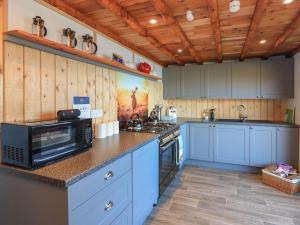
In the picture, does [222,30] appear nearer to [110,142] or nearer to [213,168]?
[110,142]

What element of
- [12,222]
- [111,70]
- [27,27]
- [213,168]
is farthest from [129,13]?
[213,168]

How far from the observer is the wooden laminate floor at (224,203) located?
7.24 feet

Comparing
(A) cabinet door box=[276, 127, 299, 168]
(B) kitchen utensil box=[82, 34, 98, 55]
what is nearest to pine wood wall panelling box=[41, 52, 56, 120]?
(B) kitchen utensil box=[82, 34, 98, 55]

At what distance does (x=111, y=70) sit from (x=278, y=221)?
8.95 feet

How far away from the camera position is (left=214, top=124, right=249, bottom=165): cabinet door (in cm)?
370

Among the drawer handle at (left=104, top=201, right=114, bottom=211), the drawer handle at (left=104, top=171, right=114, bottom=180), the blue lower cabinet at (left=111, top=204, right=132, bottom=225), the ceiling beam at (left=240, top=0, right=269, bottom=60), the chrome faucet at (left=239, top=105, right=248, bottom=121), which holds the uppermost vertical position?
the ceiling beam at (left=240, top=0, right=269, bottom=60)

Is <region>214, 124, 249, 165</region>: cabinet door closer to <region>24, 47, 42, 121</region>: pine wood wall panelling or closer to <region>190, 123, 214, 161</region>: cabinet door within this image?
<region>190, 123, 214, 161</region>: cabinet door

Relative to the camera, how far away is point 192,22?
7.53 feet

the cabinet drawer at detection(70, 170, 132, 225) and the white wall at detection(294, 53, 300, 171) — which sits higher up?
the white wall at detection(294, 53, 300, 171)

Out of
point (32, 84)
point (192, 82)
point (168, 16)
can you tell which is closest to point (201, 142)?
point (192, 82)

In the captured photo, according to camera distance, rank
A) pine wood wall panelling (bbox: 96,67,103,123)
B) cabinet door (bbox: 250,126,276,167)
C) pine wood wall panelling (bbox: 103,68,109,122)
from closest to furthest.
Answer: pine wood wall panelling (bbox: 96,67,103,123), pine wood wall panelling (bbox: 103,68,109,122), cabinet door (bbox: 250,126,276,167)

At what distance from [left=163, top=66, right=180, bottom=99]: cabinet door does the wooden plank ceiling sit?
1.18 metres

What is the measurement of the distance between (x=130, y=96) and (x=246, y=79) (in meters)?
2.43

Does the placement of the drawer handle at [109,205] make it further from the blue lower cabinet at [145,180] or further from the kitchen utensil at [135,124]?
the kitchen utensil at [135,124]
